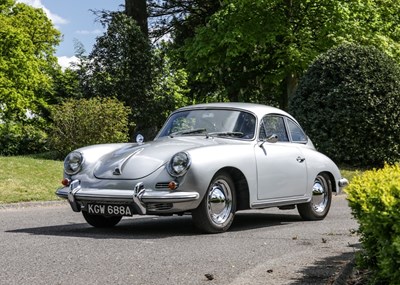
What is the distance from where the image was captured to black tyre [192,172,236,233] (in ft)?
30.2

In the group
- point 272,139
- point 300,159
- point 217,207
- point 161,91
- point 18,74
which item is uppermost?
point 18,74

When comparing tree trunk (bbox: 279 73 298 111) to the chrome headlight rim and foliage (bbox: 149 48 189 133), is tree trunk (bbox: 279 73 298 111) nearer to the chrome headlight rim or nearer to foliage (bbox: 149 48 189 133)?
foliage (bbox: 149 48 189 133)

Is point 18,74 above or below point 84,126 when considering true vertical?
above

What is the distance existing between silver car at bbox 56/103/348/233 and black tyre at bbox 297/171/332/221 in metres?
0.01

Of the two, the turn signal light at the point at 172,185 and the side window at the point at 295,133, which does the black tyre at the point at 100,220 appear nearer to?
the turn signal light at the point at 172,185

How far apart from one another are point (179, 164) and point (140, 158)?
619 mm

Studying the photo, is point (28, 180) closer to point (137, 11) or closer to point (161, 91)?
point (161, 91)

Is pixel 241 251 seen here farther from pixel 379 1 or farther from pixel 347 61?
pixel 379 1

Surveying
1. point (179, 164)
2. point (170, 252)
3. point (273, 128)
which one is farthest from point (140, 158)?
point (273, 128)

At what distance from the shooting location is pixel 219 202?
9391 millimetres

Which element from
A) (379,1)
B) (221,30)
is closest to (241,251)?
(221,30)

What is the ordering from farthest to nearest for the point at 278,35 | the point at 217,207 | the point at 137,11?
the point at 278,35, the point at 137,11, the point at 217,207

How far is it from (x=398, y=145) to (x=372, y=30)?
33.9 ft

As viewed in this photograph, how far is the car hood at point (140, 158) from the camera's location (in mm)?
9242
